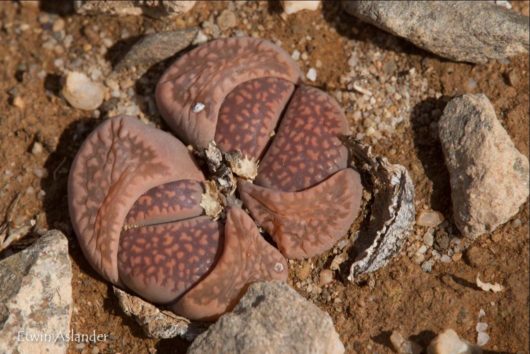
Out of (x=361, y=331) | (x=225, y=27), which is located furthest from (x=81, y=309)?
(x=225, y=27)

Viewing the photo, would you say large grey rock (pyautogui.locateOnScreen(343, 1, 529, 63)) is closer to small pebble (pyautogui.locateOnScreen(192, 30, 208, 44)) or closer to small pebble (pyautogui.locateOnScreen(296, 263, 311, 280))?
small pebble (pyautogui.locateOnScreen(192, 30, 208, 44))

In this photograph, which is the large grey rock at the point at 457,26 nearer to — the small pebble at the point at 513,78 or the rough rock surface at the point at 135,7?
the small pebble at the point at 513,78

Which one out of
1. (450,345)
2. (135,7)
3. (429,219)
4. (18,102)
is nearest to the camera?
(450,345)

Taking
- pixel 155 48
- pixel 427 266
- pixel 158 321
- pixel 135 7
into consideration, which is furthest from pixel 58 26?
pixel 427 266

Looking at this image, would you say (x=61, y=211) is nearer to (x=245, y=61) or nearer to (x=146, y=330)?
(x=146, y=330)

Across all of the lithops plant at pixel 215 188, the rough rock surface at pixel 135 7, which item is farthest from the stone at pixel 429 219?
the rough rock surface at pixel 135 7

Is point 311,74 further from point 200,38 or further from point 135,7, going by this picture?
point 135,7
